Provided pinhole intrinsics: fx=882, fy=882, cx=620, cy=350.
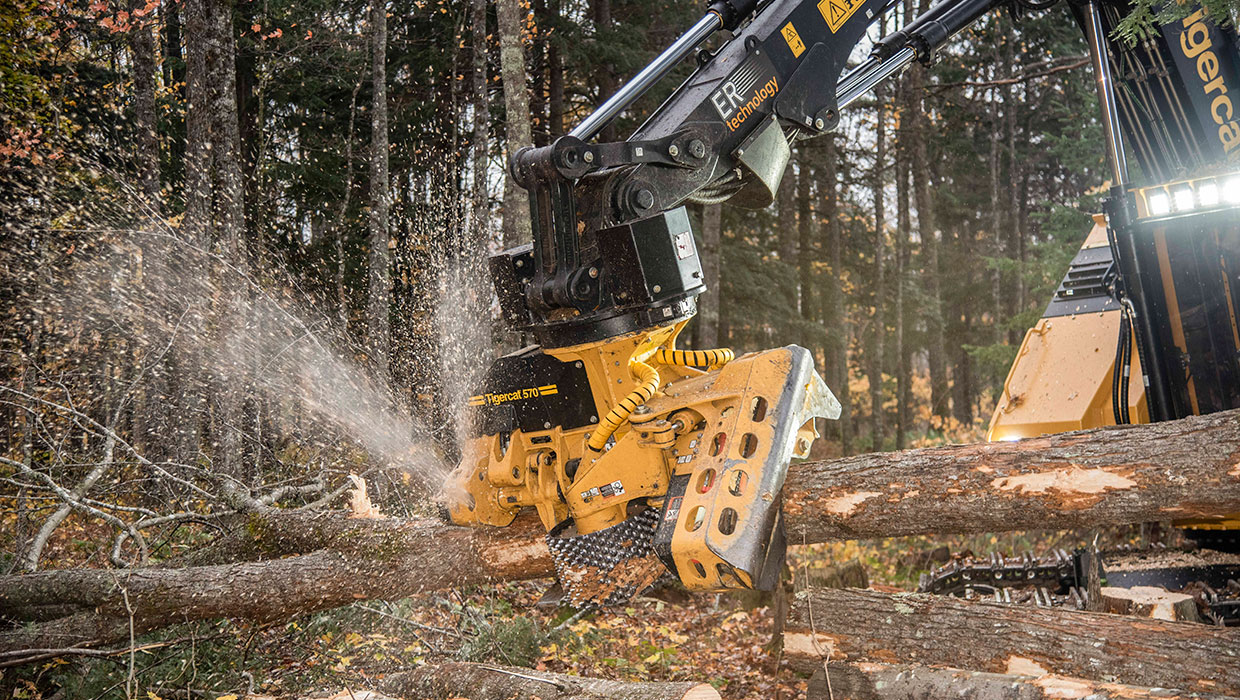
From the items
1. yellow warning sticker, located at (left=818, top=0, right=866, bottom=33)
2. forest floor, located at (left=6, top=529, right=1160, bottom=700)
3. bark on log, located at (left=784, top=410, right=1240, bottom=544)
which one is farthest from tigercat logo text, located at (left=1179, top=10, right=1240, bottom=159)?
forest floor, located at (left=6, top=529, right=1160, bottom=700)

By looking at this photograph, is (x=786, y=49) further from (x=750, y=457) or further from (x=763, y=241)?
(x=763, y=241)

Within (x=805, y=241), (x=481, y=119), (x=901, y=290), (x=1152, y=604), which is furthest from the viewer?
(x=805, y=241)

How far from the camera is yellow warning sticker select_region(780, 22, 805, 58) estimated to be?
4.01m

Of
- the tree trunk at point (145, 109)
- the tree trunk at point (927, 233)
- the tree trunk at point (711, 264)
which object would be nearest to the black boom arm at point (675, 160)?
the tree trunk at point (711, 264)

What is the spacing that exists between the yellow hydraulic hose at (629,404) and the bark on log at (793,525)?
0.75 metres

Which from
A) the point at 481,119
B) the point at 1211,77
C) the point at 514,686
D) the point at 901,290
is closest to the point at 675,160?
the point at 514,686

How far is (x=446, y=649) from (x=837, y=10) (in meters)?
4.23

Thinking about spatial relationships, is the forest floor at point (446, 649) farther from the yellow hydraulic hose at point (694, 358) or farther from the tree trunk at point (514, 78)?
the tree trunk at point (514, 78)

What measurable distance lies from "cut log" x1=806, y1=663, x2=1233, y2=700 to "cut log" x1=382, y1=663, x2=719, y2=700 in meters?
0.98

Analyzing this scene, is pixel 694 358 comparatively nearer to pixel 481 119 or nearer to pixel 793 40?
pixel 793 40

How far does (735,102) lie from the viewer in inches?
153

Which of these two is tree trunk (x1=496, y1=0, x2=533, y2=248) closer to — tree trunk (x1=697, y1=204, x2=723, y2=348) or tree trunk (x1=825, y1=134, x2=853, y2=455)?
tree trunk (x1=697, y1=204, x2=723, y2=348)

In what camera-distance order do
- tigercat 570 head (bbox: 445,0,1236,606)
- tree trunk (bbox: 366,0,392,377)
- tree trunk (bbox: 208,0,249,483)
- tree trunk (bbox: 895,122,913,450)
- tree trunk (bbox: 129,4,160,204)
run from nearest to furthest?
tigercat 570 head (bbox: 445,0,1236,606)
tree trunk (bbox: 208,0,249,483)
tree trunk (bbox: 129,4,160,204)
tree trunk (bbox: 366,0,392,377)
tree trunk (bbox: 895,122,913,450)

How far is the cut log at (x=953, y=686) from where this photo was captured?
3379mm
